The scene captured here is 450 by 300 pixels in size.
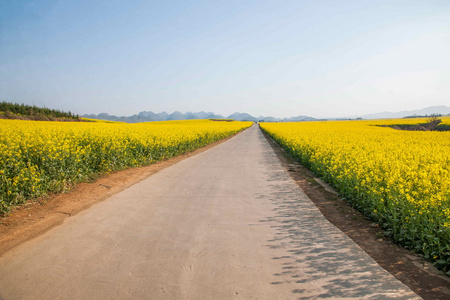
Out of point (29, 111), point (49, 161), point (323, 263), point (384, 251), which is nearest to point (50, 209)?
point (49, 161)

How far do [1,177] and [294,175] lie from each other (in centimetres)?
905

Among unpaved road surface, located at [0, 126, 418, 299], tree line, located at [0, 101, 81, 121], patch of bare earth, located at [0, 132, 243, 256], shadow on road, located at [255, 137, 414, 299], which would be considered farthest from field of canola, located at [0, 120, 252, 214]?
tree line, located at [0, 101, 81, 121]

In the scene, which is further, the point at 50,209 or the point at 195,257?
the point at 50,209

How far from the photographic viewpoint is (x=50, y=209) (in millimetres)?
5727

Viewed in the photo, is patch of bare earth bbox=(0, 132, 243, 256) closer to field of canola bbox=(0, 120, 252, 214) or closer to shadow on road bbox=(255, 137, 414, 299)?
field of canola bbox=(0, 120, 252, 214)

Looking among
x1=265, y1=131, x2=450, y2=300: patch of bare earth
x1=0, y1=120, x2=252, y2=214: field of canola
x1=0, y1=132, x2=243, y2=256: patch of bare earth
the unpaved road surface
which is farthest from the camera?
x1=0, y1=120, x2=252, y2=214: field of canola

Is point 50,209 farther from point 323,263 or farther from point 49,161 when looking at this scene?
point 323,263

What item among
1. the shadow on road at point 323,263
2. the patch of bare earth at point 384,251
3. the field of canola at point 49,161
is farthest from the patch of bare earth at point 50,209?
the patch of bare earth at point 384,251

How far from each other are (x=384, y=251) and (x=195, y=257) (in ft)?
10.2

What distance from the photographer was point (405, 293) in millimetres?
2947

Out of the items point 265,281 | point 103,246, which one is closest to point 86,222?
point 103,246

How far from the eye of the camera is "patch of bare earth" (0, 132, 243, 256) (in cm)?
448

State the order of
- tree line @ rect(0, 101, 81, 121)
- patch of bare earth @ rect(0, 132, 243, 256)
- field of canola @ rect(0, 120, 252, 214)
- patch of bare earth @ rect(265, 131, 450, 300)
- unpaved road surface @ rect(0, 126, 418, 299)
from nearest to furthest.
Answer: unpaved road surface @ rect(0, 126, 418, 299) → patch of bare earth @ rect(265, 131, 450, 300) → patch of bare earth @ rect(0, 132, 243, 256) → field of canola @ rect(0, 120, 252, 214) → tree line @ rect(0, 101, 81, 121)

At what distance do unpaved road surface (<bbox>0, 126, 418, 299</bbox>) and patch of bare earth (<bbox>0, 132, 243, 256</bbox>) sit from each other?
0.30 meters
